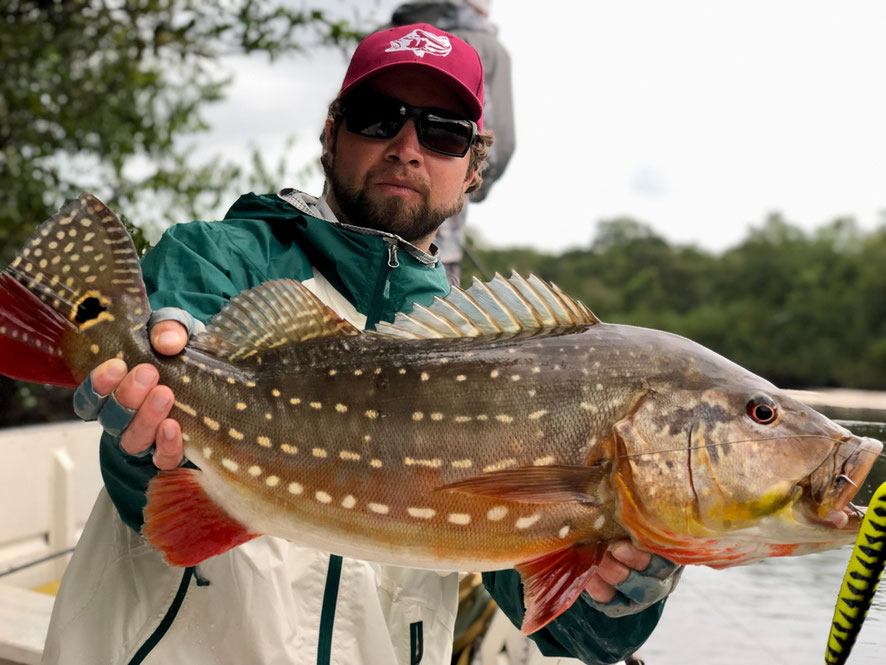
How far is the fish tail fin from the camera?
77.0 inches

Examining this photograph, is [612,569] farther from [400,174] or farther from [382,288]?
[400,174]

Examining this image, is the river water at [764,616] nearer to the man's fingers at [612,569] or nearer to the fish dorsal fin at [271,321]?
the man's fingers at [612,569]

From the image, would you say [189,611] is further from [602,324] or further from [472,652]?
[472,652]

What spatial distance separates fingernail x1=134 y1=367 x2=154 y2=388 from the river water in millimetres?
1557

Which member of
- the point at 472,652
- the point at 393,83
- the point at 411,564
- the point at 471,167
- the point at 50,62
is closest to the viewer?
the point at 411,564

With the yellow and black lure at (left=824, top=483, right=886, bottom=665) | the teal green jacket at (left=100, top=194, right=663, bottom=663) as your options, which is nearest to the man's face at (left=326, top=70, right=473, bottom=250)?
the teal green jacket at (left=100, top=194, right=663, bottom=663)

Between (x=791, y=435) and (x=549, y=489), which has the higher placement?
(x=791, y=435)

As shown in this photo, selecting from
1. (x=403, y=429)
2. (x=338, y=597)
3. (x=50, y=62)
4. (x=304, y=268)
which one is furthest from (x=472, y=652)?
(x=50, y=62)

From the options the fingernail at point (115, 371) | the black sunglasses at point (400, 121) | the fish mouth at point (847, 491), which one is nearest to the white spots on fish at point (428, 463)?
the fingernail at point (115, 371)

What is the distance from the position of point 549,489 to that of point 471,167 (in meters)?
2.01

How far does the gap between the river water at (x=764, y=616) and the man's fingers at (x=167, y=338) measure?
154 centimetres

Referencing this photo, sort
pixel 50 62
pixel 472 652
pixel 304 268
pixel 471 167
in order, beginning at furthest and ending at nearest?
1. pixel 50 62
2. pixel 472 652
3. pixel 471 167
4. pixel 304 268

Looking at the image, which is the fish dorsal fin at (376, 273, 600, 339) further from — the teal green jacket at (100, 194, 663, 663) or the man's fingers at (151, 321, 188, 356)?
the teal green jacket at (100, 194, 663, 663)

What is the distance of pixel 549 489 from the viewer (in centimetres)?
185
